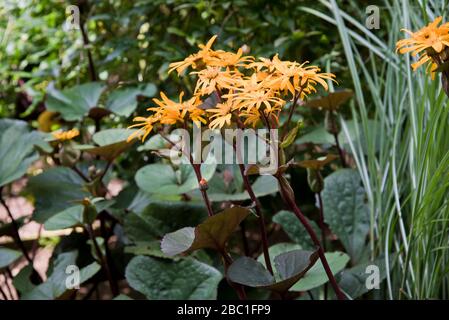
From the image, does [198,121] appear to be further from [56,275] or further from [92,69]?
[92,69]

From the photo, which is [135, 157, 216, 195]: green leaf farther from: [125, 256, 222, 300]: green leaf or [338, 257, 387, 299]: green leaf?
[338, 257, 387, 299]: green leaf

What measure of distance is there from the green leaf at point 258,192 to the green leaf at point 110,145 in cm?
17

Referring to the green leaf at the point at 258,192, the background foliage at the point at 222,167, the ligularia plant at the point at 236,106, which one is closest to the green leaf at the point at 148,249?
the background foliage at the point at 222,167

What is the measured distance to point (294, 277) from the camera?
646mm

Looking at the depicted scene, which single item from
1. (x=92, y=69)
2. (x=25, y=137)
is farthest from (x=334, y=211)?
(x=92, y=69)

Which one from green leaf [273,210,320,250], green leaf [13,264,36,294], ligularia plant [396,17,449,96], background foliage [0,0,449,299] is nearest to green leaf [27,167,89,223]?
background foliage [0,0,449,299]

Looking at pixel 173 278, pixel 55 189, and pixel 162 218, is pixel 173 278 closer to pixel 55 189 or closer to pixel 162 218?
pixel 162 218

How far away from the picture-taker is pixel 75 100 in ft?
4.41

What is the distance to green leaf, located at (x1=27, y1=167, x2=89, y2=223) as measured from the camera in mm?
1159

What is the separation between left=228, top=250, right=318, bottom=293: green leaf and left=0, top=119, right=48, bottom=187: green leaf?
1.79 feet

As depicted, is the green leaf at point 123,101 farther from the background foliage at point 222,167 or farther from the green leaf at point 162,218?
the green leaf at point 162,218

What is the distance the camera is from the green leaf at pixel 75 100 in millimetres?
1321

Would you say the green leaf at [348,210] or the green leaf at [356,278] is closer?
the green leaf at [356,278]

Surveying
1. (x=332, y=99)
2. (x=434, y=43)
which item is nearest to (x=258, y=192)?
(x=332, y=99)
